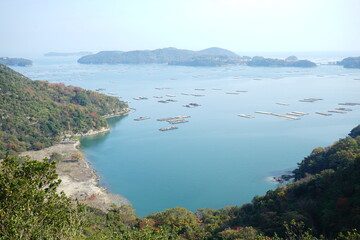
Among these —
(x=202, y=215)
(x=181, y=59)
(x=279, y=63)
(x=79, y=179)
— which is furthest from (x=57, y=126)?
(x=181, y=59)

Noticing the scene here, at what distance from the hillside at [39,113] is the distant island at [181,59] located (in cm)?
6884

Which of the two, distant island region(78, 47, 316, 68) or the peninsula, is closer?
the peninsula

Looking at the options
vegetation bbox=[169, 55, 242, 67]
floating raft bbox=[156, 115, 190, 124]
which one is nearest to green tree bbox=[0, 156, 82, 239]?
floating raft bbox=[156, 115, 190, 124]

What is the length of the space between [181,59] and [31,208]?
106302 mm

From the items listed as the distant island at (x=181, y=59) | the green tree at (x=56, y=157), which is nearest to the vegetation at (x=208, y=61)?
the distant island at (x=181, y=59)

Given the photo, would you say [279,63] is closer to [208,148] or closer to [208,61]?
[208,61]

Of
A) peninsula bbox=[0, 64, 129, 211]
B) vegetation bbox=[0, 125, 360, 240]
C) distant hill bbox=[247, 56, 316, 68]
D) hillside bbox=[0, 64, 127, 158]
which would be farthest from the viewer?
distant hill bbox=[247, 56, 316, 68]

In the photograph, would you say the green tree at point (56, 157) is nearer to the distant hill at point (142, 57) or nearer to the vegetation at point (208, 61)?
the vegetation at point (208, 61)

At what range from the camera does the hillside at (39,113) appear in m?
22.2

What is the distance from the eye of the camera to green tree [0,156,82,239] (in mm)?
4574

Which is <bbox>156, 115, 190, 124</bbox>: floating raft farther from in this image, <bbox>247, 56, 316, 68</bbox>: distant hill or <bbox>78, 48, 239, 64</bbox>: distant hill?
<bbox>78, 48, 239, 64</bbox>: distant hill

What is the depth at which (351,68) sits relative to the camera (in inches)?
3110

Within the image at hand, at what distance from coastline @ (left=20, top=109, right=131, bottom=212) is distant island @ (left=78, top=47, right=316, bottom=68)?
7605 cm

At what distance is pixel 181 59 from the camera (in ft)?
358
